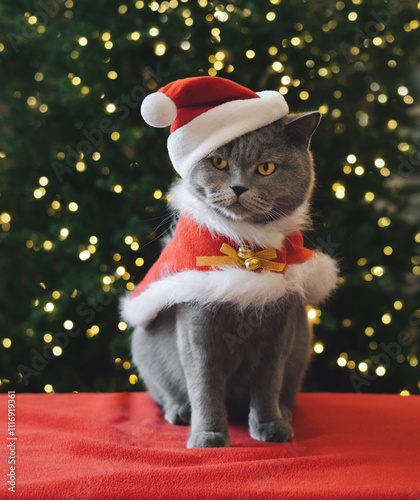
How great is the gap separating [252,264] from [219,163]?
0.65 feet

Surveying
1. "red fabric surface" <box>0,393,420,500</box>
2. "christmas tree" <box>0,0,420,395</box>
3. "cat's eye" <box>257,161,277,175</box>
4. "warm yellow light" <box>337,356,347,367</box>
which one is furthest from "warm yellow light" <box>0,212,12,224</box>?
"warm yellow light" <box>337,356,347,367</box>

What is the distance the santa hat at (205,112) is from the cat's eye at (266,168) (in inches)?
2.6

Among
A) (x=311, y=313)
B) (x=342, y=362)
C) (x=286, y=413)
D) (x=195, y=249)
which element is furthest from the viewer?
(x=342, y=362)

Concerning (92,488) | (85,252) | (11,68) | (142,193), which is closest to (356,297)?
(142,193)

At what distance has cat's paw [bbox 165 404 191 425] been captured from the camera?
1057 mm

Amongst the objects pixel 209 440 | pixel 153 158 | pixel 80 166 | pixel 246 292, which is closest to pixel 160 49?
pixel 153 158

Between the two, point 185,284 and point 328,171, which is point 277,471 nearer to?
point 185,284

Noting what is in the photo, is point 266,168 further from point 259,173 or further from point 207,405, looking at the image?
point 207,405

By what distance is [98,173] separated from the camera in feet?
4.80

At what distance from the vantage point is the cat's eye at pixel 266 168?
0.87 meters

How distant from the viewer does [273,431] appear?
93 cm

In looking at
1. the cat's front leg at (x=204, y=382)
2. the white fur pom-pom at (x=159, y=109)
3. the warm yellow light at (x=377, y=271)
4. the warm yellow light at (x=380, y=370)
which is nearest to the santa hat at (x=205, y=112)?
the white fur pom-pom at (x=159, y=109)

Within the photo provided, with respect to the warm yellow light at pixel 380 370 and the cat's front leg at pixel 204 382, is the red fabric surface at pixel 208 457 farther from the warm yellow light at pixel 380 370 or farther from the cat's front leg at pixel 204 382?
the warm yellow light at pixel 380 370

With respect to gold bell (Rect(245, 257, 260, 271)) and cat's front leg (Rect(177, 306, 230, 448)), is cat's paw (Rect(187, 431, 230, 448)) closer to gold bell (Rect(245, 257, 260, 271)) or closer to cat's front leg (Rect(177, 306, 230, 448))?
cat's front leg (Rect(177, 306, 230, 448))
